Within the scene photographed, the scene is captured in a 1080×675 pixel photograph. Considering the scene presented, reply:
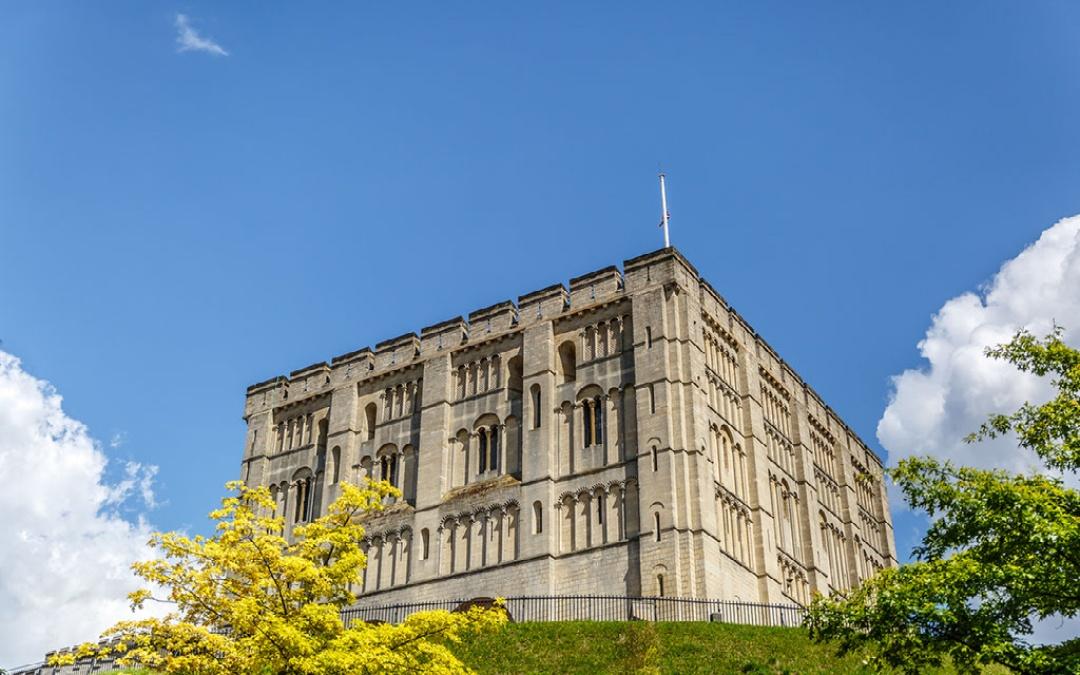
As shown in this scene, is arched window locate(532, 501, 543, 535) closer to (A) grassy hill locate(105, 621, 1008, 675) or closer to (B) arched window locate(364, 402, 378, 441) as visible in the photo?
(A) grassy hill locate(105, 621, 1008, 675)

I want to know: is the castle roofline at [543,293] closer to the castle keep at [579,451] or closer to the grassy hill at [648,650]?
the castle keep at [579,451]

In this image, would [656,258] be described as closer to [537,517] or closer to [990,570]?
[537,517]

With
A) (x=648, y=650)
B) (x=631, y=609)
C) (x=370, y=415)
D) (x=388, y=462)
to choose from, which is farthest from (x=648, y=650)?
(x=370, y=415)

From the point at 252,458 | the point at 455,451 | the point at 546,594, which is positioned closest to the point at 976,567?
the point at 546,594

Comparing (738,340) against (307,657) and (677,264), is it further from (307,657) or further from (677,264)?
(307,657)

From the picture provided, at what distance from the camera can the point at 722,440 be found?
47812mm

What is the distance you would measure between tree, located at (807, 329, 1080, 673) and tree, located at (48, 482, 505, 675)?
763 cm

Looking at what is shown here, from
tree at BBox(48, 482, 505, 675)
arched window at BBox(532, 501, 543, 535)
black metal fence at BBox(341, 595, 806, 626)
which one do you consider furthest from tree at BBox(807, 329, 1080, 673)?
arched window at BBox(532, 501, 543, 535)

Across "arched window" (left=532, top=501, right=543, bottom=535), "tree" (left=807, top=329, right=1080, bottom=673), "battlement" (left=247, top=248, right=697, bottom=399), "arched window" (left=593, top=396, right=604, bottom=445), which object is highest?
"battlement" (left=247, top=248, right=697, bottom=399)

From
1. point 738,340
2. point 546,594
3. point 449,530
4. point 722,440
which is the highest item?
point 738,340

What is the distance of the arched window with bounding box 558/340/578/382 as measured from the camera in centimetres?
4903

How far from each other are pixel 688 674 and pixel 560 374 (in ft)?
62.1

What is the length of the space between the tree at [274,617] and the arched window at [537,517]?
2057 cm

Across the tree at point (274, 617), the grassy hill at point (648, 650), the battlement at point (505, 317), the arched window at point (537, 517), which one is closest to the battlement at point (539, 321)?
the battlement at point (505, 317)
